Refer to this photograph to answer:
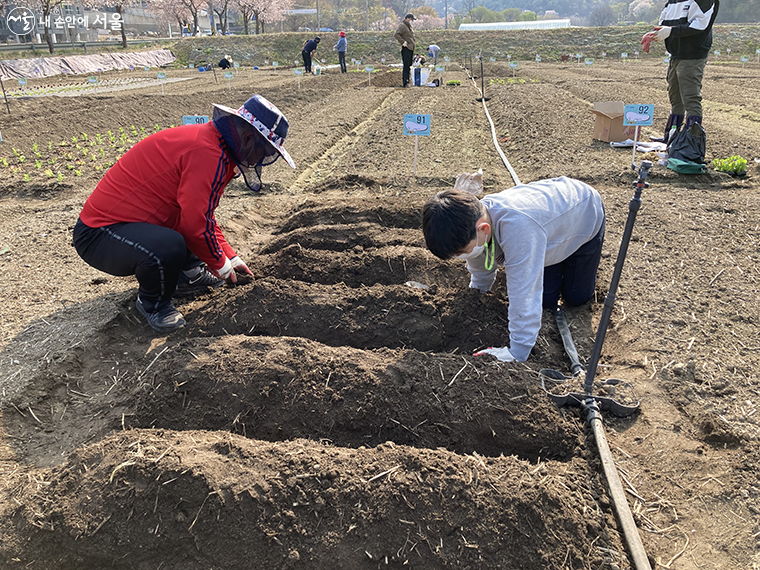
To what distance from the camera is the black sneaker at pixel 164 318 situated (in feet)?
12.0

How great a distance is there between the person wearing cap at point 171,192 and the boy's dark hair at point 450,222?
4.26 feet

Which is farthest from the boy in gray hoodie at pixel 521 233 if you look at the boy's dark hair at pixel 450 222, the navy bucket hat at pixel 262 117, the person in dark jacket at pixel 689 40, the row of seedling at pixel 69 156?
the row of seedling at pixel 69 156

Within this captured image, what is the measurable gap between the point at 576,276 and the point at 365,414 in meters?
1.87

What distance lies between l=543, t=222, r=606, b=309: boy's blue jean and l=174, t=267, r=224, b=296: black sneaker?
2.86m

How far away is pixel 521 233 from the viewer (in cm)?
266

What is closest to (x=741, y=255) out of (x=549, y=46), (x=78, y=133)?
(x=78, y=133)

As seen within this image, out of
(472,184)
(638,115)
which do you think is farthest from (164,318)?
(638,115)

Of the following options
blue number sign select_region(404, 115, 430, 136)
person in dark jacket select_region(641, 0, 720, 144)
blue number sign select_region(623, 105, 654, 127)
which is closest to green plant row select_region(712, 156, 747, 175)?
person in dark jacket select_region(641, 0, 720, 144)

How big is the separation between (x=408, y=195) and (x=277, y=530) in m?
4.62

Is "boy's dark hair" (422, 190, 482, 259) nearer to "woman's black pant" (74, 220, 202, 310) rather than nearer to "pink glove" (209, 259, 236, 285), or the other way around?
"pink glove" (209, 259, 236, 285)

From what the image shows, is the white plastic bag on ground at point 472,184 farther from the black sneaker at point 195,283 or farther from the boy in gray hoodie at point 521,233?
the black sneaker at point 195,283

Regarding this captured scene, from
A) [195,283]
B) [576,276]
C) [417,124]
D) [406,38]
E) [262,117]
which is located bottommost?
[195,283]

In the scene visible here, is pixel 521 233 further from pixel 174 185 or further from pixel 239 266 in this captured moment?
pixel 174 185

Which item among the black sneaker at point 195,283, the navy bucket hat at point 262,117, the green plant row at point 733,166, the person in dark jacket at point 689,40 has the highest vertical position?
the person in dark jacket at point 689,40
